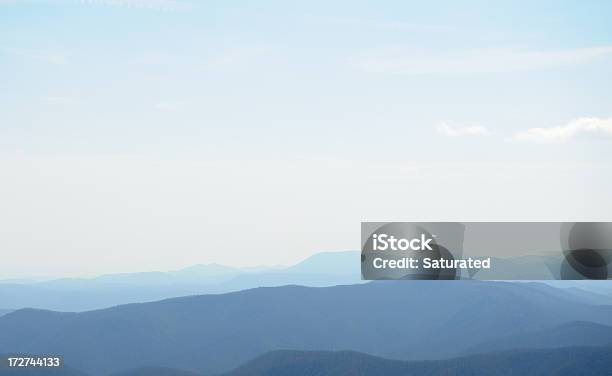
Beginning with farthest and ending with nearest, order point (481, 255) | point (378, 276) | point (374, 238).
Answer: point (481, 255)
point (378, 276)
point (374, 238)

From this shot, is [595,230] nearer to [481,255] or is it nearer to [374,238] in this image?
[481,255]

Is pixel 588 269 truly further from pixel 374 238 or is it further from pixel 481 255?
pixel 374 238

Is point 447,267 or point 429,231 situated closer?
point 429,231

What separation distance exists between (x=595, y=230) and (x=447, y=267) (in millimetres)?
12139

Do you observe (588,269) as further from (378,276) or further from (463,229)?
(378,276)

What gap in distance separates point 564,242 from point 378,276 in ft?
→ 49.8

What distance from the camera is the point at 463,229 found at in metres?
67.9

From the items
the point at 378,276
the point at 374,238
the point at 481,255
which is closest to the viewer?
the point at 374,238

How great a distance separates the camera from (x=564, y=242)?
63594 millimetres

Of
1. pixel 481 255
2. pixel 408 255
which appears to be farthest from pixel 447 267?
pixel 408 255

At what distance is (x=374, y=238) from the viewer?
57562mm

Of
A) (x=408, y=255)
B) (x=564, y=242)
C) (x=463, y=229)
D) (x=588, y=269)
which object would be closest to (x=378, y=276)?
(x=408, y=255)

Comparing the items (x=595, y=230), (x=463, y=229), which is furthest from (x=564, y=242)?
(x=463, y=229)

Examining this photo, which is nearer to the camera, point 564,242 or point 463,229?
point 564,242
